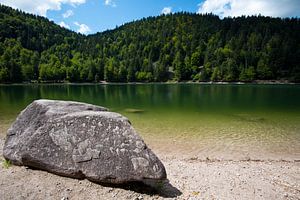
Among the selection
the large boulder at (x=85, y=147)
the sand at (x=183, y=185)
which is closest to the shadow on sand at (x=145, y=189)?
the sand at (x=183, y=185)

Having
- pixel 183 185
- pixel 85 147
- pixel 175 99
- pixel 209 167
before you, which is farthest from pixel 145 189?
pixel 175 99

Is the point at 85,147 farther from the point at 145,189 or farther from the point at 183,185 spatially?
the point at 183,185

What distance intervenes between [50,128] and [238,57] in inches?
6907

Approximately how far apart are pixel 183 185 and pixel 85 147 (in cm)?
423

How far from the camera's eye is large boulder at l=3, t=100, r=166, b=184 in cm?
713

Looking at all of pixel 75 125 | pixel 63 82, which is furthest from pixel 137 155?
pixel 63 82

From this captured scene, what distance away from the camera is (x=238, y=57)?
544ft

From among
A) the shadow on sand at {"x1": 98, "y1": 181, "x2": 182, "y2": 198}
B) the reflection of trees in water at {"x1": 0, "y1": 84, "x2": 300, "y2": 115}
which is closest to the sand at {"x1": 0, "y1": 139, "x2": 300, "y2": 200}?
the shadow on sand at {"x1": 98, "y1": 181, "x2": 182, "y2": 198}

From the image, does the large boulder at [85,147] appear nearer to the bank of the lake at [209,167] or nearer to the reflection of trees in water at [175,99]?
the bank of the lake at [209,167]

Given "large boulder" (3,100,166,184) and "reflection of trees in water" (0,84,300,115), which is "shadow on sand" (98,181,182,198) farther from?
"reflection of trees in water" (0,84,300,115)

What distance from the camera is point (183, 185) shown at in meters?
8.97

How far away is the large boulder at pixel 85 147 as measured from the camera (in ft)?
23.4

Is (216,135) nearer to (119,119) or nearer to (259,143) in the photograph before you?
(259,143)

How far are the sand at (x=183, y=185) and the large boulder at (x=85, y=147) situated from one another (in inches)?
14.2
